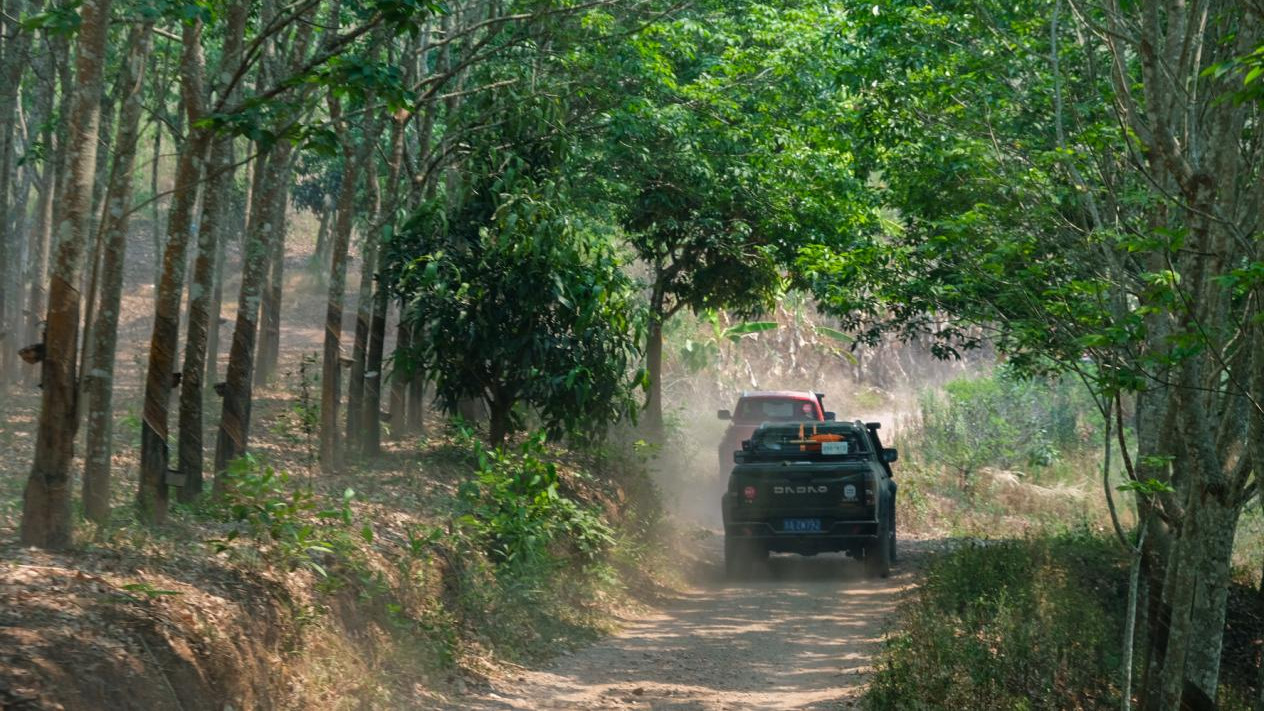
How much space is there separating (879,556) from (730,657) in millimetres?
5376

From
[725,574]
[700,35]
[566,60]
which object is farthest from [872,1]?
[725,574]

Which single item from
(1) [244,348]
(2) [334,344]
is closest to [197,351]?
(1) [244,348]

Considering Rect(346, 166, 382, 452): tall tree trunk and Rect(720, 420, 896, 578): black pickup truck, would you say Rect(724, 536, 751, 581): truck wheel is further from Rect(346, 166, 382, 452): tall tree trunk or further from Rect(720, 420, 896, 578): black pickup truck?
Rect(346, 166, 382, 452): tall tree trunk

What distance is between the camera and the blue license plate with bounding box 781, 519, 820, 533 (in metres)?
15.3

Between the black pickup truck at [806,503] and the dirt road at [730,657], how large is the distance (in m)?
0.51

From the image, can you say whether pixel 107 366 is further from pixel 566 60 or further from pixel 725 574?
pixel 725 574

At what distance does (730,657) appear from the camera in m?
10.9

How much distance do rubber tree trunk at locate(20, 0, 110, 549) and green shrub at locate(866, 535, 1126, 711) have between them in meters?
5.56

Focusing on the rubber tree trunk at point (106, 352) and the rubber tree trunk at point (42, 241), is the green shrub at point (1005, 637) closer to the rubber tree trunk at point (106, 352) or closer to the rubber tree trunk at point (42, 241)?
the rubber tree trunk at point (106, 352)

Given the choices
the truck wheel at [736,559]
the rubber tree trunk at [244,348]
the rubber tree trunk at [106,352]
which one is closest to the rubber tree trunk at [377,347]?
the rubber tree trunk at [244,348]

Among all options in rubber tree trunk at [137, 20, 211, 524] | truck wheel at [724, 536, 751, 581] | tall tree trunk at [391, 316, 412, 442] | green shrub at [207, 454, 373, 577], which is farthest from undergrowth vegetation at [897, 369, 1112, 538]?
rubber tree trunk at [137, 20, 211, 524]

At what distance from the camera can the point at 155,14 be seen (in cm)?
874

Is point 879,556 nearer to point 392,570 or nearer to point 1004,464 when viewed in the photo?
point 392,570

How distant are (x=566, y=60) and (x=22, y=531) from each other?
32.1 feet
